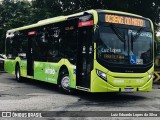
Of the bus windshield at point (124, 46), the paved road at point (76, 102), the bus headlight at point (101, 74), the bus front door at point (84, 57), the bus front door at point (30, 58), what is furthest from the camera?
the bus front door at point (30, 58)

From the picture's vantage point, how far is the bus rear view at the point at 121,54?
12.5 m

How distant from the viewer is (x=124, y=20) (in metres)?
13.3

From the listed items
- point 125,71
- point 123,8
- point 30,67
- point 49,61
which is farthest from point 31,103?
point 123,8

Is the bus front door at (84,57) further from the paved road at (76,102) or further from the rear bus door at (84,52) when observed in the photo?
the paved road at (76,102)

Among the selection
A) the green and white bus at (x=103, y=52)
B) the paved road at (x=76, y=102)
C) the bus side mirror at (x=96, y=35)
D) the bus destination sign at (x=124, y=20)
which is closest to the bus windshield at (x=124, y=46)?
the green and white bus at (x=103, y=52)

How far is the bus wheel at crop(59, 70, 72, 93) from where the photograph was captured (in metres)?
14.3

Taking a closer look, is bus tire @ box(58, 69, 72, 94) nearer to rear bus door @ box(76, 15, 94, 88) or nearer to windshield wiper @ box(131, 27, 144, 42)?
rear bus door @ box(76, 15, 94, 88)

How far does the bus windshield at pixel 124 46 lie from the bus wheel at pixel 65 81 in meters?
2.29

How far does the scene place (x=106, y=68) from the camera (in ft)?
41.1

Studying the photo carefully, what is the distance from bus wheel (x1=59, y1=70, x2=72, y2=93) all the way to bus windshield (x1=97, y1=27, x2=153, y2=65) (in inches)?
90.3

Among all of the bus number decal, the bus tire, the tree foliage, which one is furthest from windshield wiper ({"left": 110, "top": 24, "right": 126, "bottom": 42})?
the tree foliage

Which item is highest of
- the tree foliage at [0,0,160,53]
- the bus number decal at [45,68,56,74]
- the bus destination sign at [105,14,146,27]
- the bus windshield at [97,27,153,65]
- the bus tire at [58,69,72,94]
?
the tree foliage at [0,0,160,53]

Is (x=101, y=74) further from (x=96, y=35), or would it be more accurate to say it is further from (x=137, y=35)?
(x=137, y=35)

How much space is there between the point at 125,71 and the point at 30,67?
6.73m
